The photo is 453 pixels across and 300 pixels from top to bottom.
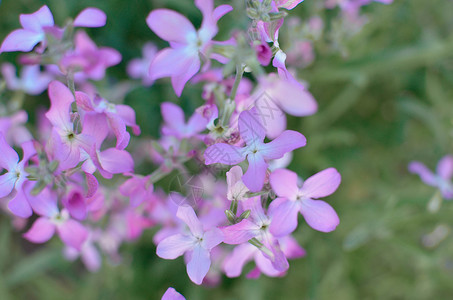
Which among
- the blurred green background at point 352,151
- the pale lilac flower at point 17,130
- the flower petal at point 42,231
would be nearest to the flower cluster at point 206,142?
the flower petal at point 42,231

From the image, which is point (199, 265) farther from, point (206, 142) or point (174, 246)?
point (206, 142)

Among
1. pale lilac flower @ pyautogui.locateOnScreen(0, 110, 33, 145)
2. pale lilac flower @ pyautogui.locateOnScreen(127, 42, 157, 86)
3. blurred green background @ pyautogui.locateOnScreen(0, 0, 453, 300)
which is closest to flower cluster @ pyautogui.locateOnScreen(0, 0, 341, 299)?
pale lilac flower @ pyautogui.locateOnScreen(0, 110, 33, 145)

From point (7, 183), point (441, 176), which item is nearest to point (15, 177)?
point (7, 183)

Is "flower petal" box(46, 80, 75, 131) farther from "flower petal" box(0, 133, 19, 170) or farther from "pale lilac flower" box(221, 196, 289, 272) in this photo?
"pale lilac flower" box(221, 196, 289, 272)

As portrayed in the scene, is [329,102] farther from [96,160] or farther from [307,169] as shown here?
[96,160]

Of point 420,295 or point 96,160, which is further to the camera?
point 420,295

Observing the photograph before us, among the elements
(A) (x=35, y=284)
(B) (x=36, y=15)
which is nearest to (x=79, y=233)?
(B) (x=36, y=15)
